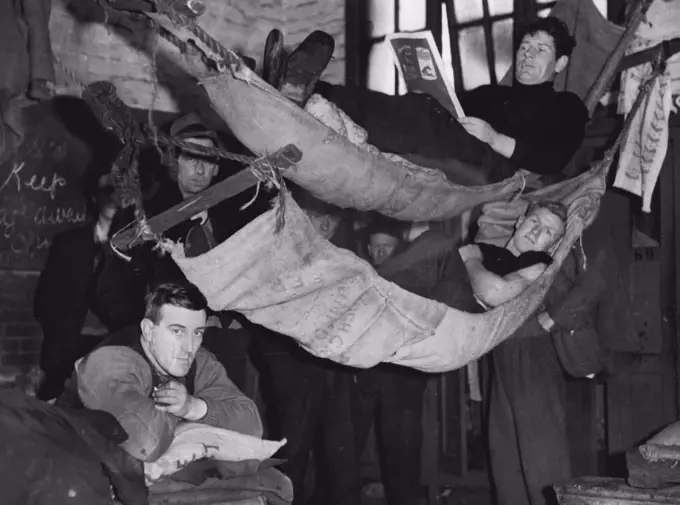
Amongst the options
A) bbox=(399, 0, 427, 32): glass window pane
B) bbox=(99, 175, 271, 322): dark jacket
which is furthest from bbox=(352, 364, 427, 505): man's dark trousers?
bbox=(399, 0, 427, 32): glass window pane

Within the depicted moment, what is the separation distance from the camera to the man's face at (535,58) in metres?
3.87

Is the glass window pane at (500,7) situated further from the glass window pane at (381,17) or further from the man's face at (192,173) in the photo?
the man's face at (192,173)

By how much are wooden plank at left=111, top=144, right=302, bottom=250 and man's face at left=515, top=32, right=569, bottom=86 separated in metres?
1.53

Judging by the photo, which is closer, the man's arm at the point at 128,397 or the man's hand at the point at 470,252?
the man's arm at the point at 128,397

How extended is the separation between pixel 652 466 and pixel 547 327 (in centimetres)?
95

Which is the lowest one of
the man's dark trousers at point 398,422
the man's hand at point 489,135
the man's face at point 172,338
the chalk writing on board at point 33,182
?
the man's dark trousers at point 398,422

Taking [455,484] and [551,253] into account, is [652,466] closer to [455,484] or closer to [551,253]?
[551,253]

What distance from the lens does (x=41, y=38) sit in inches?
99.7

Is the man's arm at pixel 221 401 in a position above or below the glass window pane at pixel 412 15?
below

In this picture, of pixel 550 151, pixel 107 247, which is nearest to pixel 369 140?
pixel 550 151

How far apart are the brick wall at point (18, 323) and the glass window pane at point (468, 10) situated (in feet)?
7.82

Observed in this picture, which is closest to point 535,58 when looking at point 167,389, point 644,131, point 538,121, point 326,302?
point 538,121

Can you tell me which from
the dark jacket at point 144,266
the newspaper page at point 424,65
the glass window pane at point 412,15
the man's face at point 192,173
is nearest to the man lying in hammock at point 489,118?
the newspaper page at point 424,65

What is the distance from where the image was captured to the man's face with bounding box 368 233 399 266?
387cm
